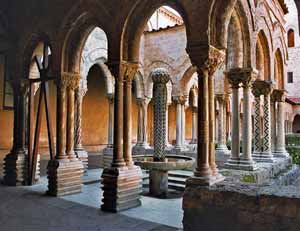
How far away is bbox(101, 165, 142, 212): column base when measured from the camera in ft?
17.6

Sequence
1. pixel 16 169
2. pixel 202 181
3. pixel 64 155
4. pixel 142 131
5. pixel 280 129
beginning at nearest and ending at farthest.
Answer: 1. pixel 202 181
2. pixel 64 155
3. pixel 16 169
4. pixel 280 129
5. pixel 142 131

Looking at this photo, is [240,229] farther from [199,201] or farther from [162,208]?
[162,208]

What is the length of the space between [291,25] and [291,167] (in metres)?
27.3

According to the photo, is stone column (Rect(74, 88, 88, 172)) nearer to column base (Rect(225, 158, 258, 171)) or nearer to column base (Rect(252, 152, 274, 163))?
column base (Rect(225, 158, 258, 171))

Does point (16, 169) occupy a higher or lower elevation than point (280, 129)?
lower

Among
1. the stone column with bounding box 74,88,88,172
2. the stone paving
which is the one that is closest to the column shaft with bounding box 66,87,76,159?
the stone paving

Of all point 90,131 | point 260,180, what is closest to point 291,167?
point 260,180

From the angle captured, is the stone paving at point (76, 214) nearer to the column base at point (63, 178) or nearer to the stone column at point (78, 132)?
the column base at point (63, 178)

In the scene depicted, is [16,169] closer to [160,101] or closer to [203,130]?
[160,101]

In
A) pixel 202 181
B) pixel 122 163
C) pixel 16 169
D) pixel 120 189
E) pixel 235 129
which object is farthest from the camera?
pixel 16 169

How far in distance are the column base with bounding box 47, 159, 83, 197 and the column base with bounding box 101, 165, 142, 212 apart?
4.35 ft

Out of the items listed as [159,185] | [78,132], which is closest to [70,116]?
[159,185]

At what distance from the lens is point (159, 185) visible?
22.9 ft

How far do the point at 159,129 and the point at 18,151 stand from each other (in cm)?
389
